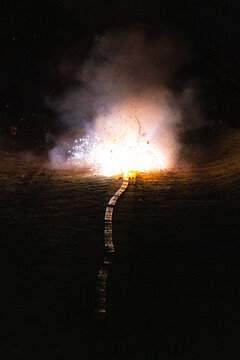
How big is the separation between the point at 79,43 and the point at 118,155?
9.28m

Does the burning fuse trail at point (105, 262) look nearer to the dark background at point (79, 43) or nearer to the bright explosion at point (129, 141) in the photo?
the bright explosion at point (129, 141)

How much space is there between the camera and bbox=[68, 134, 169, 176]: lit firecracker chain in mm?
10586

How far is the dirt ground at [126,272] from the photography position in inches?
146

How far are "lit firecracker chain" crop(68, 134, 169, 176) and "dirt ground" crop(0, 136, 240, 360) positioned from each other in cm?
208

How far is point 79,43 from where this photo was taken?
1845 centimetres

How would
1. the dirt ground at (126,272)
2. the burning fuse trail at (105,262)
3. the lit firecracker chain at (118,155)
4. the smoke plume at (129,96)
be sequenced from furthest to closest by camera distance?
the smoke plume at (129,96) → the lit firecracker chain at (118,155) → the burning fuse trail at (105,262) → the dirt ground at (126,272)

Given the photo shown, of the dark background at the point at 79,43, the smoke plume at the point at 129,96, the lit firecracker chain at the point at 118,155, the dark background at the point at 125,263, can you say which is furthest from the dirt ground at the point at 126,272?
the dark background at the point at 79,43

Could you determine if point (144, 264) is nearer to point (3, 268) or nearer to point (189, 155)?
point (3, 268)

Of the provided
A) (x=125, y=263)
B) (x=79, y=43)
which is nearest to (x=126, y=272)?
(x=125, y=263)

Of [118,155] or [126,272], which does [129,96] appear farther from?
[126,272]

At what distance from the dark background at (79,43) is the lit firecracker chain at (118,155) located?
3339 millimetres

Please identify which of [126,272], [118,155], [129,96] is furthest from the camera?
[129,96]

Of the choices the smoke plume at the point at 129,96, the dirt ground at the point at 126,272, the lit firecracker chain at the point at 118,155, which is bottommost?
the dirt ground at the point at 126,272

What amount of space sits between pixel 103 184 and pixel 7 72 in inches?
471
